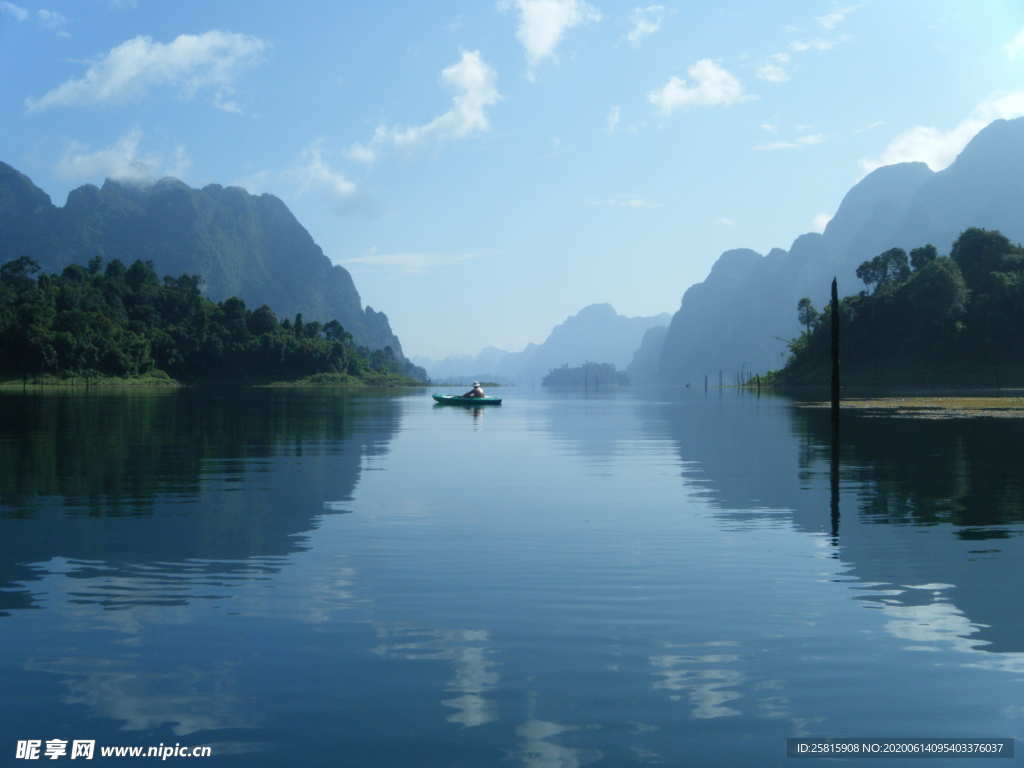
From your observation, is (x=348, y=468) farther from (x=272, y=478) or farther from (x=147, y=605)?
(x=147, y=605)

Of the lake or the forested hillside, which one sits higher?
the forested hillside

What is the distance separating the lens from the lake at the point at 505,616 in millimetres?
9141

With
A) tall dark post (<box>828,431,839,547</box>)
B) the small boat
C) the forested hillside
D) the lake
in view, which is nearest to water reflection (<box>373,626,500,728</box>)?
the lake

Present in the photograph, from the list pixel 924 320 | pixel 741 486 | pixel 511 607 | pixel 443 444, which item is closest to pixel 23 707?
pixel 511 607

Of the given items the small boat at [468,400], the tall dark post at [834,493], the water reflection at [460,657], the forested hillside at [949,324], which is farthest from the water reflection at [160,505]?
the forested hillside at [949,324]

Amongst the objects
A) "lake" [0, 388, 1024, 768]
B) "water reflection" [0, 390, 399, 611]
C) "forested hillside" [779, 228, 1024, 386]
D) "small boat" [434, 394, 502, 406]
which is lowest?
"lake" [0, 388, 1024, 768]

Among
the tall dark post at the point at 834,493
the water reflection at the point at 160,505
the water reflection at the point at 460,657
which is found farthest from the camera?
the tall dark post at the point at 834,493

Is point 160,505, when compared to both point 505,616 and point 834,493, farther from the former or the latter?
point 834,493

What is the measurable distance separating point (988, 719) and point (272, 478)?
25.6 metres

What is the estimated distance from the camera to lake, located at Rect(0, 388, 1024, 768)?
9.14 m

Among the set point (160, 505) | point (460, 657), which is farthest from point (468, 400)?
Answer: point (460, 657)

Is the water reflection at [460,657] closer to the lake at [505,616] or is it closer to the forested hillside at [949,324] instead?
the lake at [505,616]

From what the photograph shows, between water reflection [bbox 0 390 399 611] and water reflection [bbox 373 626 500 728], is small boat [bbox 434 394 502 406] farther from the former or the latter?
water reflection [bbox 373 626 500 728]

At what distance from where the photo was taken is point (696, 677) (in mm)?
10500
